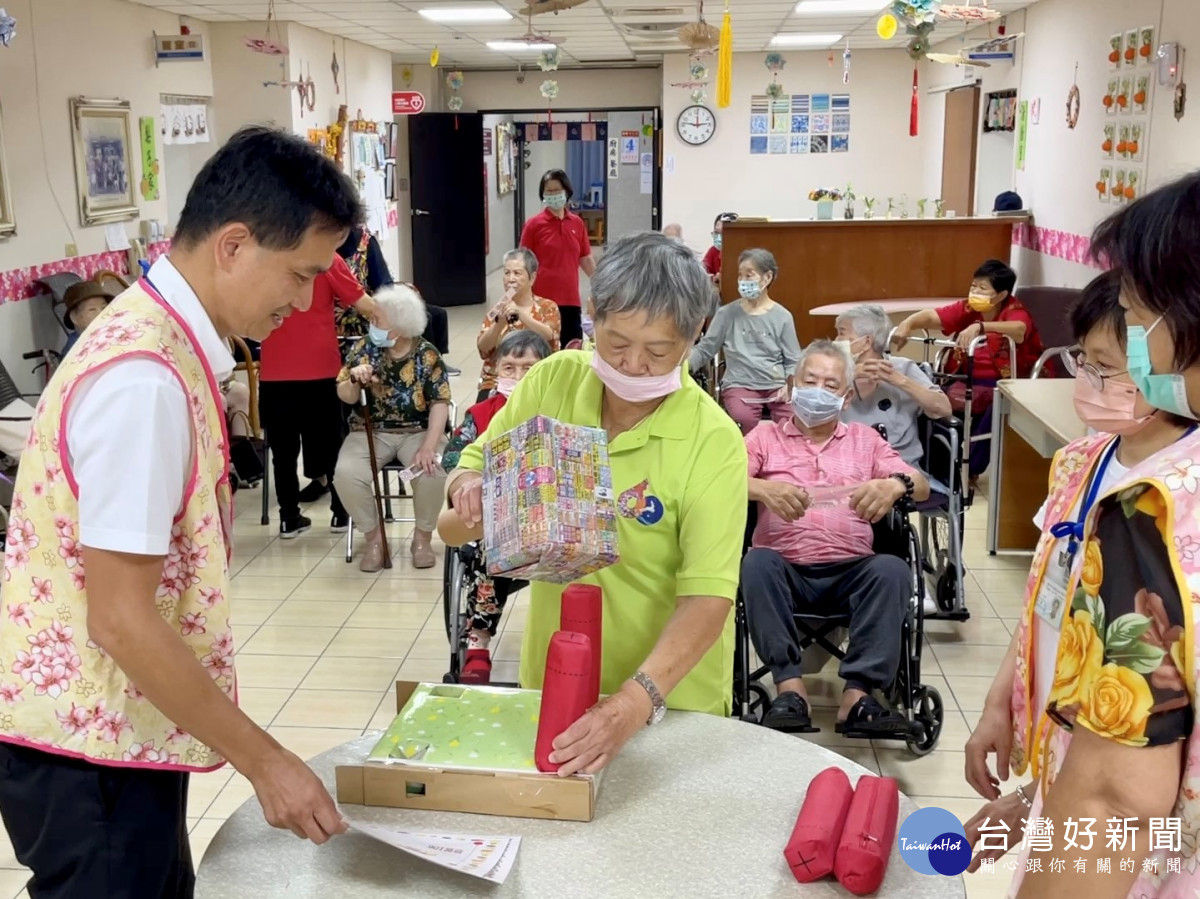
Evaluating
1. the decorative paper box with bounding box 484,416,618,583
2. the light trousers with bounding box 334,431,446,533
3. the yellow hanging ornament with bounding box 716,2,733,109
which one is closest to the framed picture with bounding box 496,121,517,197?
the yellow hanging ornament with bounding box 716,2,733,109

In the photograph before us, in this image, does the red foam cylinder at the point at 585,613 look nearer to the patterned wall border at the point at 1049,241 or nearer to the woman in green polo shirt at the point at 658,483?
the woman in green polo shirt at the point at 658,483

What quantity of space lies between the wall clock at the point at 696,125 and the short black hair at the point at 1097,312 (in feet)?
34.4

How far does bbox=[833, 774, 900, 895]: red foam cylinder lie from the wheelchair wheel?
1843 mm

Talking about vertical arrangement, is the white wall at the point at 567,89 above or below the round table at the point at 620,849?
above

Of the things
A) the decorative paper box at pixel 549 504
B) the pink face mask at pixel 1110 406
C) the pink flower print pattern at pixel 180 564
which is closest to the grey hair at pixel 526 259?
the pink face mask at pixel 1110 406

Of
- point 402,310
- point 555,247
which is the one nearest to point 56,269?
point 402,310

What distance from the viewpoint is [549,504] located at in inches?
57.6

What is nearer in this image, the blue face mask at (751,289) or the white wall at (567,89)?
the blue face mask at (751,289)

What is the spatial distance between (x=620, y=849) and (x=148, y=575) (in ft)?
2.17

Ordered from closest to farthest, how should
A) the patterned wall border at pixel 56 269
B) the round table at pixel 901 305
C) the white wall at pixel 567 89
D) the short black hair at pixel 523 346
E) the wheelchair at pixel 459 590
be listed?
the wheelchair at pixel 459 590, the short black hair at pixel 523 346, the patterned wall border at pixel 56 269, the round table at pixel 901 305, the white wall at pixel 567 89

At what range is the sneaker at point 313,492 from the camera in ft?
19.2

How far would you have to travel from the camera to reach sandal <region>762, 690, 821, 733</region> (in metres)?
3.12

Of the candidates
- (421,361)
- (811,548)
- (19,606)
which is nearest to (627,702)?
(19,606)

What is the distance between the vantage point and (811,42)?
10727mm
